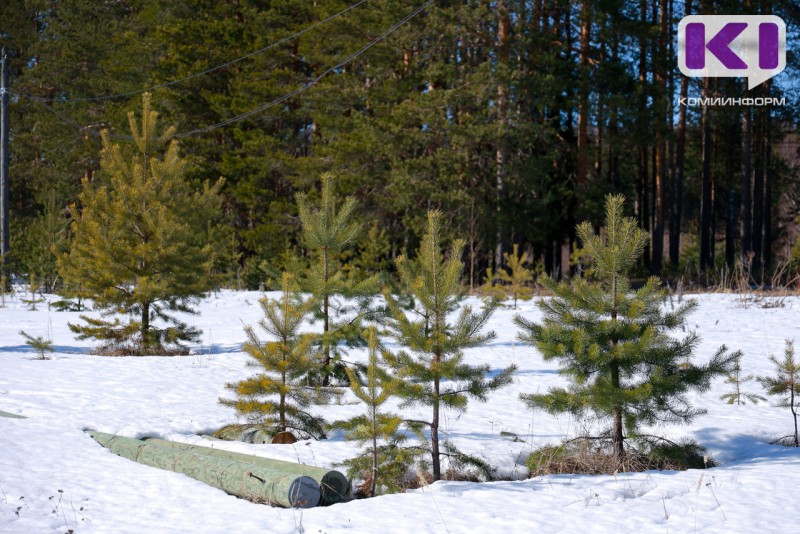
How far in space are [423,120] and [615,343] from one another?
1657cm

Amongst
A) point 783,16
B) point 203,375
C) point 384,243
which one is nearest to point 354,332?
point 203,375

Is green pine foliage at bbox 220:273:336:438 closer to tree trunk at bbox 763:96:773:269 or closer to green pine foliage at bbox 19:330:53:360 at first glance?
green pine foliage at bbox 19:330:53:360

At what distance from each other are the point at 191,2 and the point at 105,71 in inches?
339

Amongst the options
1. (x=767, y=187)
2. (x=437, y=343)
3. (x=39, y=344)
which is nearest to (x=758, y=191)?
(x=767, y=187)

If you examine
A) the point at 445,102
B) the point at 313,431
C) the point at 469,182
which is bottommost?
the point at 313,431

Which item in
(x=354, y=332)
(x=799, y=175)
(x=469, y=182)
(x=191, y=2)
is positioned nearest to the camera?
(x=354, y=332)

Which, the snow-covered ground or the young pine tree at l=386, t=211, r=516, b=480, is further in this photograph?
the young pine tree at l=386, t=211, r=516, b=480

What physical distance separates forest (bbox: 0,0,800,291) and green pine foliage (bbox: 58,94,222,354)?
4.48m

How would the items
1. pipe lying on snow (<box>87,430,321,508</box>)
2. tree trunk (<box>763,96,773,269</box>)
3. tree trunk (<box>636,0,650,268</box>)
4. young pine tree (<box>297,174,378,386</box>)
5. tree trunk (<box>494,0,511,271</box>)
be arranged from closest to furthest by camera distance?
pipe lying on snow (<box>87,430,321,508</box>) < young pine tree (<box>297,174,378,386</box>) < tree trunk (<box>494,0,511,271</box>) < tree trunk (<box>636,0,650,268</box>) < tree trunk (<box>763,96,773,269</box>)

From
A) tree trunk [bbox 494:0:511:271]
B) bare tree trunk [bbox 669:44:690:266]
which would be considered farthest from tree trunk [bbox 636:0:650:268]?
tree trunk [bbox 494:0:511:271]

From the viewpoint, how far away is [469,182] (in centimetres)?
2322

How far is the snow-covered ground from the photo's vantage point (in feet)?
15.9

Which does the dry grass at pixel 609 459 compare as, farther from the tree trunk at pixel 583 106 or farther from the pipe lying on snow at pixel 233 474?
the tree trunk at pixel 583 106

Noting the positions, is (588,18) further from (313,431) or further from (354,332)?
(313,431)
